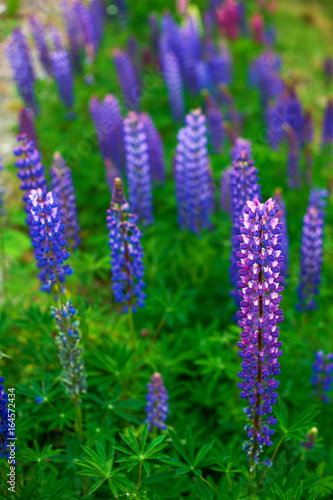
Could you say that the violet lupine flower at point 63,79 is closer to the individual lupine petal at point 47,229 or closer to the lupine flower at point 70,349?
the individual lupine petal at point 47,229

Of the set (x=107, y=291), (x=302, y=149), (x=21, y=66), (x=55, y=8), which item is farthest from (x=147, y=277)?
(x=55, y=8)

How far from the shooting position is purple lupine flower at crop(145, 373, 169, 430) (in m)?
3.03

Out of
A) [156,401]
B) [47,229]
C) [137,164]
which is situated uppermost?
[137,164]

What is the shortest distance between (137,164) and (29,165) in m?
1.32

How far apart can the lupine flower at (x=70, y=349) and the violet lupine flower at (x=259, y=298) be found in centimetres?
96

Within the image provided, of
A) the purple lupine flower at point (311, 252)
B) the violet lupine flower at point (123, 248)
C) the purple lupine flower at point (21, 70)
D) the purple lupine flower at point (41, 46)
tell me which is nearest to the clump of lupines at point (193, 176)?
the purple lupine flower at point (311, 252)

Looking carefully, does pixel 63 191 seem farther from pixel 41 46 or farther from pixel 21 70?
pixel 41 46

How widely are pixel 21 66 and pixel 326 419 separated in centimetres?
590

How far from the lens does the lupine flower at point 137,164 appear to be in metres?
4.58

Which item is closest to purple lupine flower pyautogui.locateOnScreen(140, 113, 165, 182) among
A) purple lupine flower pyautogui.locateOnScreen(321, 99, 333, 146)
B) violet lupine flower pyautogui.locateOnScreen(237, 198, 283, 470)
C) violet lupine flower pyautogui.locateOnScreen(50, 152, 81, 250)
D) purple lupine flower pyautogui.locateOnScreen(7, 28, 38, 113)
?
violet lupine flower pyautogui.locateOnScreen(50, 152, 81, 250)

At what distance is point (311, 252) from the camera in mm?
4070

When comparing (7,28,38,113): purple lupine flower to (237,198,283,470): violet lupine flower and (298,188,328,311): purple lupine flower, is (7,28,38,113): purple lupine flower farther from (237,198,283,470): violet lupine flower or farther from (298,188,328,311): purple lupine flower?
(237,198,283,470): violet lupine flower

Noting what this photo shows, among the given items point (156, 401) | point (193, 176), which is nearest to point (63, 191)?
point (193, 176)

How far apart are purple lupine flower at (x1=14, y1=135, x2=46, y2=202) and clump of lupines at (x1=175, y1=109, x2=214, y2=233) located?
1.49m
